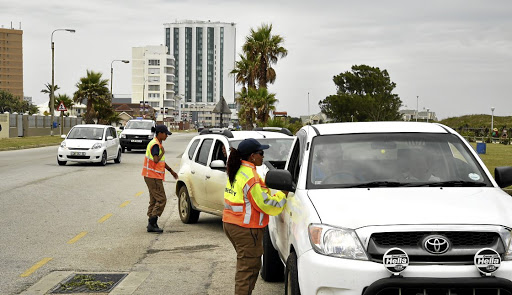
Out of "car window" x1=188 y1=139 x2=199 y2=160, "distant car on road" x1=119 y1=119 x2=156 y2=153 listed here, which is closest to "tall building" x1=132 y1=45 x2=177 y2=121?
"distant car on road" x1=119 y1=119 x2=156 y2=153

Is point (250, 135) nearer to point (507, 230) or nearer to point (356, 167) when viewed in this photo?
point (356, 167)

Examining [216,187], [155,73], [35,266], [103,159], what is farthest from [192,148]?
[155,73]

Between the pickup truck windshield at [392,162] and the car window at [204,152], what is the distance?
600 cm

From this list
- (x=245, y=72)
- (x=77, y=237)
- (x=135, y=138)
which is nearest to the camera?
(x=77, y=237)

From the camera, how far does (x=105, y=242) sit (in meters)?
11.0

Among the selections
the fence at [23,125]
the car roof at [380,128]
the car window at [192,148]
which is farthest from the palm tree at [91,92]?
the car roof at [380,128]

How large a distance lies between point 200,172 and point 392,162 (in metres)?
6.35

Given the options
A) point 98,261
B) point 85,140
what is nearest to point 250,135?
point 98,261

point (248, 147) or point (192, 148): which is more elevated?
point (248, 147)

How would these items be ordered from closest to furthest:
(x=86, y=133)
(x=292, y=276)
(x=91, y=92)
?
(x=292, y=276) → (x=86, y=133) → (x=91, y=92)

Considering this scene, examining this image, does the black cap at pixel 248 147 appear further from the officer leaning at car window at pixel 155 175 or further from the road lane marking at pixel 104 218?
the road lane marking at pixel 104 218

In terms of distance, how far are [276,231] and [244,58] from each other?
47.5 meters

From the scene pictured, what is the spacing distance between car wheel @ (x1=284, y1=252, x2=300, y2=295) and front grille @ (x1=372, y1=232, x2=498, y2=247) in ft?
2.82

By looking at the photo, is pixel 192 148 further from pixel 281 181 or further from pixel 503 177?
pixel 503 177
